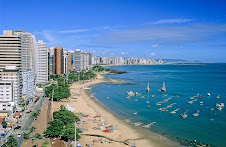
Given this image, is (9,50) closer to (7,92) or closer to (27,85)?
(27,85)

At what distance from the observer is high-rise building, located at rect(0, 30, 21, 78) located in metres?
47.2

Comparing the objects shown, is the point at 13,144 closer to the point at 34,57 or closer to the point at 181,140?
the point at 181,140

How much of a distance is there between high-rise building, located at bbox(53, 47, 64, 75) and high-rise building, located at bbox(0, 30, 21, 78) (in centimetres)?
5110

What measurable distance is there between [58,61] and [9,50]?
53290 millimetres

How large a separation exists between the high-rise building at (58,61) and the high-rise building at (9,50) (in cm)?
5110

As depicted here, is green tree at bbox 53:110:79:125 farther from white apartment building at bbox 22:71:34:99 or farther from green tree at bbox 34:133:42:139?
white apartment building at bbox 22:71:34:99

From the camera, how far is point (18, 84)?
4125 centimetres

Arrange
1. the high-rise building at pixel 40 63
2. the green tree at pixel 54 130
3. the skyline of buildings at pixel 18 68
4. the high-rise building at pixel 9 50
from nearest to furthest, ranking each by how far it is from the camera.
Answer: the green tree at pixel 54 130
the skyline of buildings at pixel 18 68
the high-rise building at pixel 9 50
the high-rise building at pixel 40 63

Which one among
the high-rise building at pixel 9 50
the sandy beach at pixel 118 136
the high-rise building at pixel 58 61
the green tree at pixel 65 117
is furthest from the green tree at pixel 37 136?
the high-rise building at pixel 58 61

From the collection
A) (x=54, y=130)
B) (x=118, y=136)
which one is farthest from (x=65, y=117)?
(x=118, y=136)

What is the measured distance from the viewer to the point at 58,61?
101m

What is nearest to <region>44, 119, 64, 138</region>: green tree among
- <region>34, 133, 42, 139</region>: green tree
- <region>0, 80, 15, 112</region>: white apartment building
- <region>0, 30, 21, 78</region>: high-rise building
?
<region>34, 133, 42, 139</region>: green tree

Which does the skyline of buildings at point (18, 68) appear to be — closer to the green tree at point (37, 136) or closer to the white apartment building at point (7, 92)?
the white apartment building at point (7, 92)

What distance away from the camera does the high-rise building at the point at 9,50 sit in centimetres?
4725
